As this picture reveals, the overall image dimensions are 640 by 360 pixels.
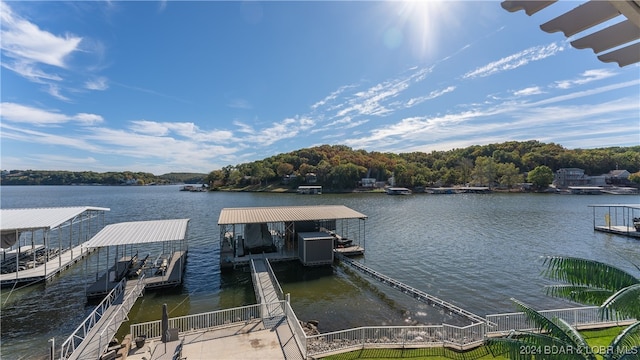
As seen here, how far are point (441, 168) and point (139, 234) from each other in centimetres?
11974

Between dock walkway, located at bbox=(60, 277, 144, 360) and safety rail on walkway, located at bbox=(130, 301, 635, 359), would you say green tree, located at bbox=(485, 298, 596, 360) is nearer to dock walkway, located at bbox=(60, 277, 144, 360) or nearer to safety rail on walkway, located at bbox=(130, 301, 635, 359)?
safety rail on walkway, located at bbox=(130, 301, 635, 359)

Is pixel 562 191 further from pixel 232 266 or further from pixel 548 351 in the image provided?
pixel 548 351

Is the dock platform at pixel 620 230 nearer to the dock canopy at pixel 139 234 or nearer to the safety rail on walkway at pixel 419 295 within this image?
the safety rail on walkway at pixel 419 295

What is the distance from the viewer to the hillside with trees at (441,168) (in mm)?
105250

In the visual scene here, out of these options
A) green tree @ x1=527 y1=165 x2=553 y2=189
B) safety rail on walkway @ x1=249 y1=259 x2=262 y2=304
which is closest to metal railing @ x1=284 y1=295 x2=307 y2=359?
safety rail on walkway @ x1=249 y1=259 x2=262 y2=304

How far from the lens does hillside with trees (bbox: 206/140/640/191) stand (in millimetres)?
105250

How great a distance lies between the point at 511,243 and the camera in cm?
2881

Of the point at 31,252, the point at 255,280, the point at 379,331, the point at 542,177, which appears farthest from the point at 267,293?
the point at 542,177

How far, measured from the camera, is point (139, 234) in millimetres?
18219

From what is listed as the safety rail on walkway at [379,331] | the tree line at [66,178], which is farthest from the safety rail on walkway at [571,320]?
the tree line at [66,178]

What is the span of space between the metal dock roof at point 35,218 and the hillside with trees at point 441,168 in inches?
3492

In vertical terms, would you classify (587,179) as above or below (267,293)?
above

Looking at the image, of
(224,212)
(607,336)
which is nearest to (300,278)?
(224,212)

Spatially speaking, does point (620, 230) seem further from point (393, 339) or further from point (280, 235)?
point (393, 339)
